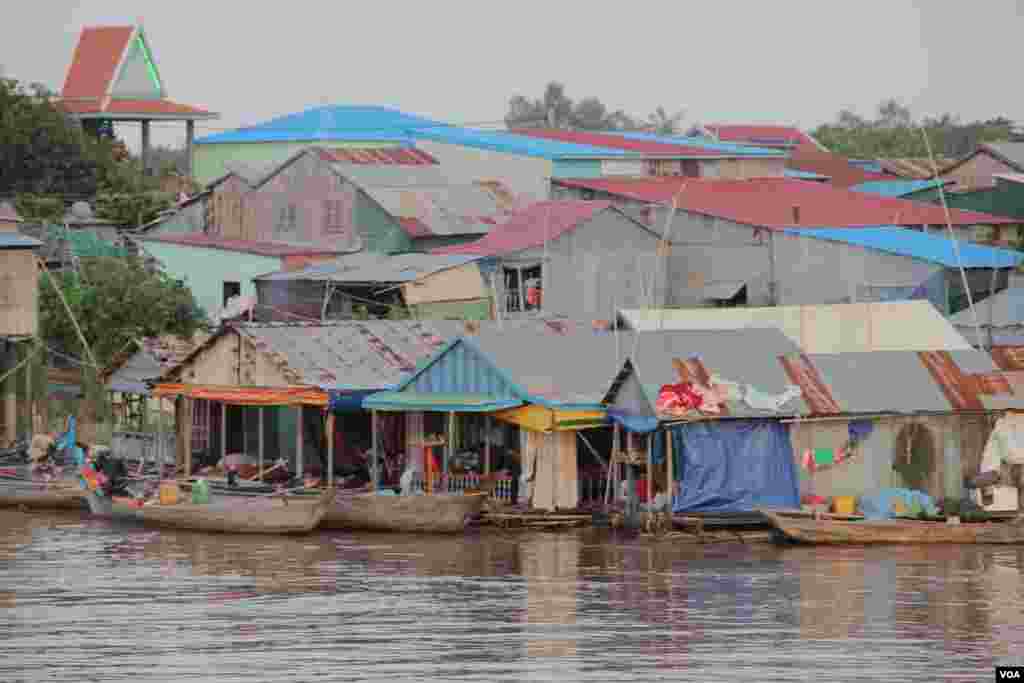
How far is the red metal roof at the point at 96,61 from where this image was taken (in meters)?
59.2

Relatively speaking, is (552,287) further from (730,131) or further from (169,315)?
(730,131)

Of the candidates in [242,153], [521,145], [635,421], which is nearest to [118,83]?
[242,153]

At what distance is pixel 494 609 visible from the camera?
23.5 m

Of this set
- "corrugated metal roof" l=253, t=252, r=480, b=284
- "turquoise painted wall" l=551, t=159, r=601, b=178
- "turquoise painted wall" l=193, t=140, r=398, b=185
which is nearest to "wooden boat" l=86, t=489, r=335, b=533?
"corrugated metal roof" l=253, t=252, r=480, b=284

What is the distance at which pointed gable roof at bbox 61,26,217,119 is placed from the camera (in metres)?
57.9

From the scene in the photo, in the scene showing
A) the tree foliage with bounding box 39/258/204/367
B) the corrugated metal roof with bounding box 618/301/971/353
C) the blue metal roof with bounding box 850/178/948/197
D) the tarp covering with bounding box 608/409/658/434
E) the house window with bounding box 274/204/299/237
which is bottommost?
the tarp covering with bounding box 608/409/658/434

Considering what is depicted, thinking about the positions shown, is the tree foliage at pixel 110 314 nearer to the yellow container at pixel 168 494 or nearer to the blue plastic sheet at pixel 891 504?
the yellow container at pixel 168 494

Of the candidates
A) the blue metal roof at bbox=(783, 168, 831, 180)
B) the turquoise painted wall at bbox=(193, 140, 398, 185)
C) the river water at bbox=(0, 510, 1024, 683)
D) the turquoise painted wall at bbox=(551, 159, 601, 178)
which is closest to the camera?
the river water at bbox=(0, 510, 1024, 683)

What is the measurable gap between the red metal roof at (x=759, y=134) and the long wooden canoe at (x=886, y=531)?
39442mm

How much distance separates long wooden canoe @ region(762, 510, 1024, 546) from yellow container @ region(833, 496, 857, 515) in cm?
36

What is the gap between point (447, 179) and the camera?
46625 mm

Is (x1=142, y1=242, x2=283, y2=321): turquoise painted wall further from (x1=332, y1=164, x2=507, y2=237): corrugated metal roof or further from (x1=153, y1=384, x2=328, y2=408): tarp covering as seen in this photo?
(x1=153, y1=384, x2=328, y2=408): tarp covering

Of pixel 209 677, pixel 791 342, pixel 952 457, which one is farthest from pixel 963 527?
pixel 209 677

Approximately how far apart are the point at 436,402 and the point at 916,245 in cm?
1401
